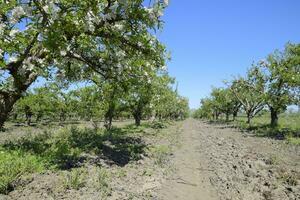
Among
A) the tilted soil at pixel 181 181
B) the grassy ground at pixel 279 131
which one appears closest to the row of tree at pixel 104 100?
the tilted soil at pixel 181 181

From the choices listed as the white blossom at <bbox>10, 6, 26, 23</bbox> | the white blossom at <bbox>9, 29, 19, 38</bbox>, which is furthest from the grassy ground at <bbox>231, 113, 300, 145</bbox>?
the white blossom at <bbox>10, 6, 26, 23</bbox>

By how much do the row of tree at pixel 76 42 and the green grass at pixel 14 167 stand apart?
1.48 meters

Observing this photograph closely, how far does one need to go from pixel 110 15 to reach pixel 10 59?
3.51m

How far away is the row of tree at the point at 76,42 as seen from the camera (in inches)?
372

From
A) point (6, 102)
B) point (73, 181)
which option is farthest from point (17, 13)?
point (73, 181)

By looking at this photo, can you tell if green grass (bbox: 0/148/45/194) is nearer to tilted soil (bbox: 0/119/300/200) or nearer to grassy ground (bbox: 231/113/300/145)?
tilted soil (bbox: 0/119/300/200)

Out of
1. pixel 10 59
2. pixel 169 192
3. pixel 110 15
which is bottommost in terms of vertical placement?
pixel 169 192

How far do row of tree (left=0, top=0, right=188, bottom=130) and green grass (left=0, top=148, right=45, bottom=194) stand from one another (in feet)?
4.84

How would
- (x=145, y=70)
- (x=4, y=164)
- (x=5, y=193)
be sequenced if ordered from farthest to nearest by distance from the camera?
1. (x=145, y=70)
2. (x=4, y=164)
3. (x=5, y=193)

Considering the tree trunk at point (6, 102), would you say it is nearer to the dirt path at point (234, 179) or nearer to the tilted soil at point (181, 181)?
the tilted soil at point (181, 181)

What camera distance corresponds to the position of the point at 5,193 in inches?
376

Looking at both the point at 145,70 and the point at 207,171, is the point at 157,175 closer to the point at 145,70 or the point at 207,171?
the point at 207,171

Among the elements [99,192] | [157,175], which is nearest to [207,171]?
[157,175]

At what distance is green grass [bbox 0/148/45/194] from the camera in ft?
32.4
